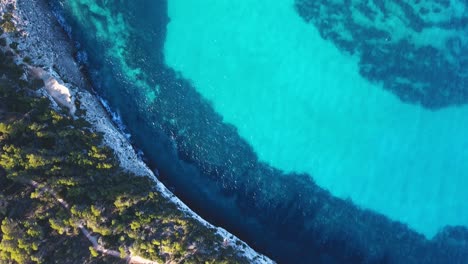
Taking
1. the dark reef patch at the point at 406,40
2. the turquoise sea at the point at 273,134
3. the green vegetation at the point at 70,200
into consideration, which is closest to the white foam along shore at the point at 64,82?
the green vegetation at the point at 70,200

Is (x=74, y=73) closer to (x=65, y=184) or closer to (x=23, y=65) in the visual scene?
(x=23, y=65)

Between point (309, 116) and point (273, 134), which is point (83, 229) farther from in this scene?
point (309, 116)

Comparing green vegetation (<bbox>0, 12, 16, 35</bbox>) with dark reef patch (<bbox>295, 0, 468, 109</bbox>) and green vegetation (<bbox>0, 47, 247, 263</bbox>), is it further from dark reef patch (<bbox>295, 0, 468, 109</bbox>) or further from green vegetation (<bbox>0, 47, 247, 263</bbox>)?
dark reef patch (<bbox>295, 0, 468, 109</bbox>)

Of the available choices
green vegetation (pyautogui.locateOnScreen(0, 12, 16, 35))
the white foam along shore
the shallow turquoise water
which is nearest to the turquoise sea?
the shallow turquoise water

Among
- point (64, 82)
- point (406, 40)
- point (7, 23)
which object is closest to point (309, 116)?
point (406, 40)

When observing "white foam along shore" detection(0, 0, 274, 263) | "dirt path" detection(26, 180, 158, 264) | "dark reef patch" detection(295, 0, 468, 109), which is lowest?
"dirt path" detection(26, 180, 158, 264)

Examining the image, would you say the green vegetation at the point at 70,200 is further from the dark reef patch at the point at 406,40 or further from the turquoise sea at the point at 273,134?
the dark reef patch at the point at 406,40
